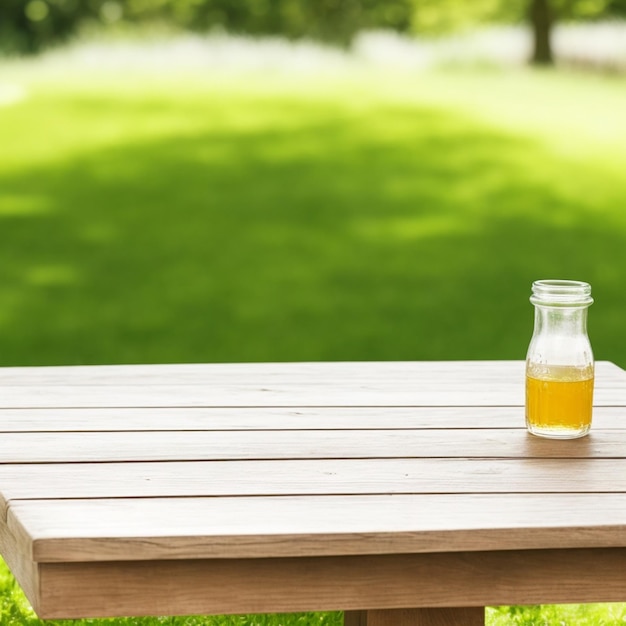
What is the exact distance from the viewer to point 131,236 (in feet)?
23.3

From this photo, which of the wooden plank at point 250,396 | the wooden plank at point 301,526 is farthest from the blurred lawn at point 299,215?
the wooden plank at point 301,526

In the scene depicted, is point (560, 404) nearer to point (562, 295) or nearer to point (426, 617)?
point (562, 295)

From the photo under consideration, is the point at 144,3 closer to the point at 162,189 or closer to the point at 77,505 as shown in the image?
the point at 162,189

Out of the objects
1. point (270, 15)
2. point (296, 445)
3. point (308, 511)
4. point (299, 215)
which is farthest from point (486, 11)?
point (308, 511)

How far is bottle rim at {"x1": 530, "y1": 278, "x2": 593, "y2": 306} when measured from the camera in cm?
177

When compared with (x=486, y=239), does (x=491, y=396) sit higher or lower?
higher

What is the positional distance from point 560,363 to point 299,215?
5.81m

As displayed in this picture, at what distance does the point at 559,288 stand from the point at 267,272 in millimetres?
4948

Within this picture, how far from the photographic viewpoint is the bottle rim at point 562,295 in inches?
69.8

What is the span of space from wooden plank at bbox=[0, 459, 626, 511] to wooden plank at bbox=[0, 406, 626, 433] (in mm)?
195

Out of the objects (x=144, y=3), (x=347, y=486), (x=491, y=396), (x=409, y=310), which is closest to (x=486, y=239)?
(x=409, y=310)

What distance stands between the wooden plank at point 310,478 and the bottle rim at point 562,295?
22 cm

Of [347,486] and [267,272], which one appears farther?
[267,272]

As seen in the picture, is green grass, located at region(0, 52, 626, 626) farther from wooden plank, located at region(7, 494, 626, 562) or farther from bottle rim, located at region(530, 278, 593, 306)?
wooden plank, located at region(7, 494, 626, 562)
